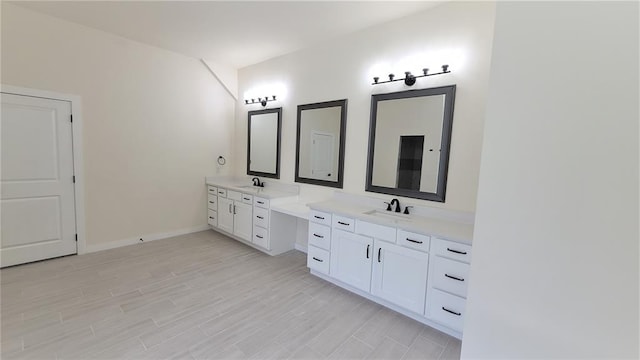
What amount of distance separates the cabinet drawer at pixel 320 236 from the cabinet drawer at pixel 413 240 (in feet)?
2.74

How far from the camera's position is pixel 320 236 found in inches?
121

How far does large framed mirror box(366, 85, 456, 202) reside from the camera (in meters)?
2.64

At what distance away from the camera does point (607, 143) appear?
0.85 m

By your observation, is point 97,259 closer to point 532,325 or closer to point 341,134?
point 341,134

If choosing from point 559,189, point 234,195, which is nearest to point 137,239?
point 234,195

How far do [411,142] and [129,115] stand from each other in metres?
3.82

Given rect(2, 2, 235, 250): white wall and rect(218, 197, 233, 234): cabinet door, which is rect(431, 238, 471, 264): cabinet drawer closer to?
rect(218, 197, 233, 234): cabinet door

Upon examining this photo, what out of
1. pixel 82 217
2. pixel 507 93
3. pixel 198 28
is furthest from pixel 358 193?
pixel 82 217

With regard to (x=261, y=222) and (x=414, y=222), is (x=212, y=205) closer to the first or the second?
(x=261, y=222)

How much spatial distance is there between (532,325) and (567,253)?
0.31m

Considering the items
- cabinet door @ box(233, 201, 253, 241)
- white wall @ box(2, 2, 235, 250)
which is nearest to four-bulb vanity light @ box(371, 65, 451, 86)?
cabinet door @ box(233, 201, 253, 241)

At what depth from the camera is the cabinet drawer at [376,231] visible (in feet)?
8.11

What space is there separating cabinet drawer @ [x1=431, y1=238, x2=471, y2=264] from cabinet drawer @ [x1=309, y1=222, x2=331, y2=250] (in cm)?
114

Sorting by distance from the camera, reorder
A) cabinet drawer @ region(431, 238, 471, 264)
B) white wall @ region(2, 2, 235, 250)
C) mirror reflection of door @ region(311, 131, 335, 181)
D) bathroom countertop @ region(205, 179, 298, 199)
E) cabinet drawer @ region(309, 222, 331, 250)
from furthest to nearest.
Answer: bathroom countertop @ region(205, 179, 298, 199)
mirror reflection of door @ region(311, 131, 335, 181)
white wall @ region(2, 2, 235, 250)
cabinet drawer @ region(309, 222, 331, 250)
cabinet drawer @ region(431, 238, 471, 264)
